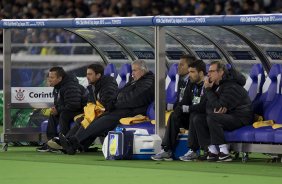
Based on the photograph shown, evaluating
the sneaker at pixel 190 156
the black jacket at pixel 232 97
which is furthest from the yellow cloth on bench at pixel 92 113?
the black jacket at pixel 232 97

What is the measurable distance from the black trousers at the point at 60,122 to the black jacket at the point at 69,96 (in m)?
0.08

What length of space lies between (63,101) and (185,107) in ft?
9.52

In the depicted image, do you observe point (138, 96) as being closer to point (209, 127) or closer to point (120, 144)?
point (120, 144)

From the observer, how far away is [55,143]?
18.6 metres

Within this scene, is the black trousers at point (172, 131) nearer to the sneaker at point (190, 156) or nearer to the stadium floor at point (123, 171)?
the sneaker at point (190, 156)

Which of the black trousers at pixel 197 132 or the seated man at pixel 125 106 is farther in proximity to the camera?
the seated man at pixel 125 106

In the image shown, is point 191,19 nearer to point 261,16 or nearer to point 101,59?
point 261,16

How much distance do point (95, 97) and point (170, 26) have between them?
6.19 feet

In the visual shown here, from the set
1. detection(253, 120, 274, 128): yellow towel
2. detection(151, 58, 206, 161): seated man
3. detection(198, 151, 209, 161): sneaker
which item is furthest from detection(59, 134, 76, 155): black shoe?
detection(253, 120, 274, 128): yellow towel

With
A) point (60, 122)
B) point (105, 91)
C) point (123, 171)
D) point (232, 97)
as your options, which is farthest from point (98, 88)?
point (123, 171)

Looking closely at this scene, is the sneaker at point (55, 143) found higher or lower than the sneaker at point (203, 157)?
higher

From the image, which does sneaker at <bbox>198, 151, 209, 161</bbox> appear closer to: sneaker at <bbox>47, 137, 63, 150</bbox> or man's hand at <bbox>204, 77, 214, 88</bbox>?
man's hand at <bbox>204, 77, 214, 88</bbox>

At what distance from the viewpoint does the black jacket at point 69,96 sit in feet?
62.8

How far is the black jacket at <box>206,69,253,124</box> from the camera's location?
54.5 ft
